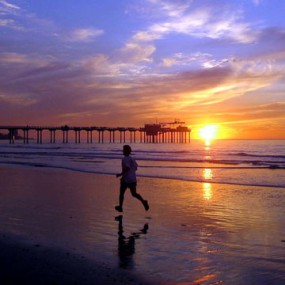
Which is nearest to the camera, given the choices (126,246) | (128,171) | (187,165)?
(126,246)

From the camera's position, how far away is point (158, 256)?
632cm

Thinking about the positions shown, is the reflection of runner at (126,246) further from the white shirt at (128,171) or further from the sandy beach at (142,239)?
the white shirt at (128,171)

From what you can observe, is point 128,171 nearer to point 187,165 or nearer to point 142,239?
point 142,239

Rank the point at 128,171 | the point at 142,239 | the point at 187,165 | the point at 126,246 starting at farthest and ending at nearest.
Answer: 1. the point at 187,165
2. the point at 128,171
3. the point at 142,239
4. the point at 126,246

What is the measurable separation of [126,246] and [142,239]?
0.57 meters

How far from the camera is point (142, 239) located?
7406 millimetres

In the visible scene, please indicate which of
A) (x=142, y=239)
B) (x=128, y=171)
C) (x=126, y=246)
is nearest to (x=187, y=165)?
(x=128, y=171)

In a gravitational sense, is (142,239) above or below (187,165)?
above

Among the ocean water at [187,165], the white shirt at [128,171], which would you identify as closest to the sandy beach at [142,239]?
the white shirt at [128,171]

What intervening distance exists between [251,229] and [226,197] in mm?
4890

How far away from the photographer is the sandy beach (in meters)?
5.47

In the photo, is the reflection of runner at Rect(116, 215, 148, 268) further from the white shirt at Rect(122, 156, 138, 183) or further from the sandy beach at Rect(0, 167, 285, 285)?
the white shirt at Rect(122, 156, 138, 183)

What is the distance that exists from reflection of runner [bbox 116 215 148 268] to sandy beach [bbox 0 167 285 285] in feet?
0.05

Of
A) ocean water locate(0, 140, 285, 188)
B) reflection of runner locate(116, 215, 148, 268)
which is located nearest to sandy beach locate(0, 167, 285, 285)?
reflection of runner locate(116, 215, 148, 268)
